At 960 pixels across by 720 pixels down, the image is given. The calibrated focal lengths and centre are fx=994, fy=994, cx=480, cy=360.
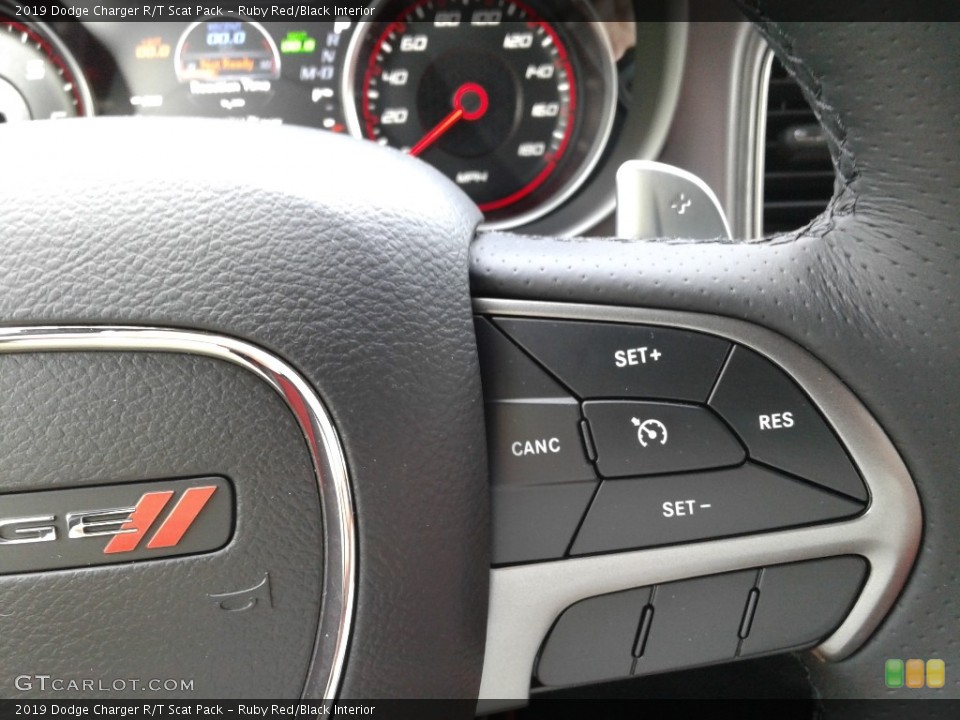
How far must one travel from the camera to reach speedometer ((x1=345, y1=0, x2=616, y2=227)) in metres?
2.22

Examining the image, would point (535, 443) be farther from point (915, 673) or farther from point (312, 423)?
point (915, 673)

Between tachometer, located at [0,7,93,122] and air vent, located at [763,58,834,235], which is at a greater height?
tachometer, located at [0,7,93,122]

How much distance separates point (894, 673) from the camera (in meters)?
0.63

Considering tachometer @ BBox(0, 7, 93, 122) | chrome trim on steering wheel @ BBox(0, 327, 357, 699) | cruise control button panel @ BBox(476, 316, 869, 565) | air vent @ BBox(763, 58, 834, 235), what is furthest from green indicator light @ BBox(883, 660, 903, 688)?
tachometer @ BBox(0, 7, 93, 122)

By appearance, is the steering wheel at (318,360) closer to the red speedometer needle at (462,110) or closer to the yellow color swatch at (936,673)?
the yellow color swatch at (936,673)

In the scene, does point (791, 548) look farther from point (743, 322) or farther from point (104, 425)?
point (104, 425)

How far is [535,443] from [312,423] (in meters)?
0.14

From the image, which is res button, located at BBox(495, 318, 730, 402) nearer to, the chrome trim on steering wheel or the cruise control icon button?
the cruise control icon button

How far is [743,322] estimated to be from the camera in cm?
61

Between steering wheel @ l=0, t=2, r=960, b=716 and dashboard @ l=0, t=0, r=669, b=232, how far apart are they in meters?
1.65

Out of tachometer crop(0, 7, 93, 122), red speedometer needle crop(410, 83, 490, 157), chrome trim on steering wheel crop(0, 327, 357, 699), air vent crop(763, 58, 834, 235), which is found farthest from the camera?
red speedometer needle crop(410, 83, 490, 157)

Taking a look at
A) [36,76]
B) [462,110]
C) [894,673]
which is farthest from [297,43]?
[894,673]

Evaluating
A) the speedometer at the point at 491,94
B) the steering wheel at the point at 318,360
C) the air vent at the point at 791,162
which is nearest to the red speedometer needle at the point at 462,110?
the speedometer at the point at 491,94

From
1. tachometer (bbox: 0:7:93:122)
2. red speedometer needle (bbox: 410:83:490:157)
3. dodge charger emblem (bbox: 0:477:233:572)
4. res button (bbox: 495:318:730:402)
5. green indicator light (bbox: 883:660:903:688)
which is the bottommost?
green indicator light (bbox: 883:660:903:688)
